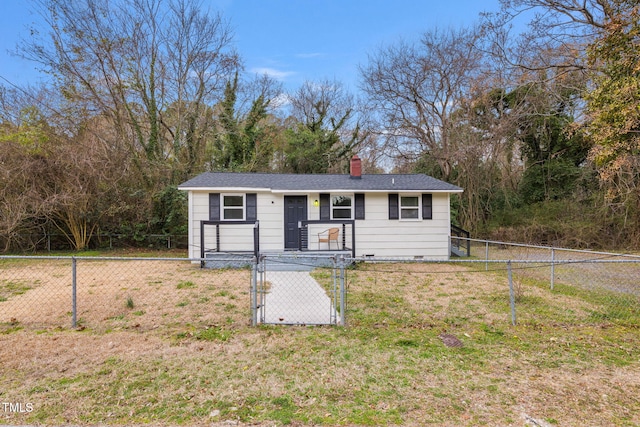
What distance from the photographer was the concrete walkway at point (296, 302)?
4.85 metres

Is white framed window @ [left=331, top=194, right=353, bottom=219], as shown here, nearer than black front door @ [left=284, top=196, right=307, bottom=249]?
No

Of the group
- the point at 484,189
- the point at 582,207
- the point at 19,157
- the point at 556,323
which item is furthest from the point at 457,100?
the point at 19,157

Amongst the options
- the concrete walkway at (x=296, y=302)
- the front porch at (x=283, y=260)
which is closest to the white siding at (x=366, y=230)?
the front porch at (x=283, y=260)

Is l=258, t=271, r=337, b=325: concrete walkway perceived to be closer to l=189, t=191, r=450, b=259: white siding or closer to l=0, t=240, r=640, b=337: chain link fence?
l=0, t=240, r=640, b=337: chain link fence

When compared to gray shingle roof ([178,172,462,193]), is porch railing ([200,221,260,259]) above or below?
below

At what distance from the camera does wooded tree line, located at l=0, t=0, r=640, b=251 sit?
10.5m

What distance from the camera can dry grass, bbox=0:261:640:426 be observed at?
2555mm

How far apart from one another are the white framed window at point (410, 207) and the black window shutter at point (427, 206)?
0.18 meters

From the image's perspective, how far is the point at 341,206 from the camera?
11.6 m

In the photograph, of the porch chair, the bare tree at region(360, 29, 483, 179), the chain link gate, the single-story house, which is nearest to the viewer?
the chain link gate

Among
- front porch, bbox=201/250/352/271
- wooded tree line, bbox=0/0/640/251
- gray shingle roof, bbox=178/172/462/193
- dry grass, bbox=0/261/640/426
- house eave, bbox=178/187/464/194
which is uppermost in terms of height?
wooded tree line, bbox=0/0/640/251

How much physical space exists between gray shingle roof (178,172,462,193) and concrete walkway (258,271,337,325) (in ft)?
13.1

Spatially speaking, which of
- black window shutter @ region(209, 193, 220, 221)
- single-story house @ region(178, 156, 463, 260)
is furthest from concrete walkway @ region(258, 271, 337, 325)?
black window shutter @ region(209, 193, 220, 221)

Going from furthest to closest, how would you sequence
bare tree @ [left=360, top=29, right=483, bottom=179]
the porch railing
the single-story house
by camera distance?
bare tree @ [left=360, top=29, right=483, bottom=179] < the single-story house < the porch railing
